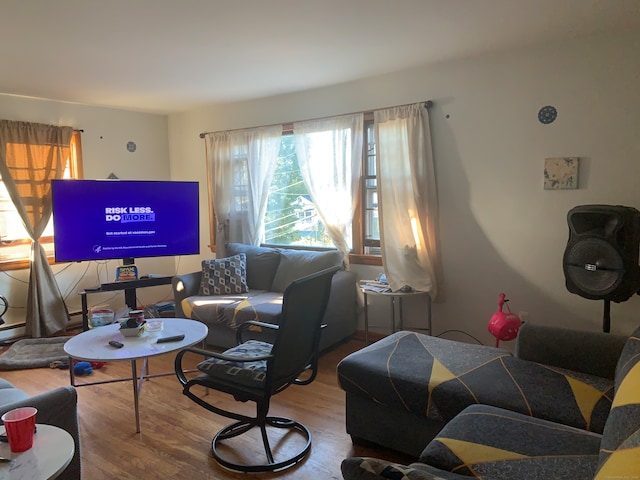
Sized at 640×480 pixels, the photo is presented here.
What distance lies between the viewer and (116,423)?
2.78 meters

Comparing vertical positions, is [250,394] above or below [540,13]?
below

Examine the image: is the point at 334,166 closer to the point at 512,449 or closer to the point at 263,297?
the point at 263,297

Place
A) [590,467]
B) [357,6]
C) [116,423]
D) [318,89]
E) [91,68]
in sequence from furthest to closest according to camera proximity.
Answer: [318,89]
[91,68]
[116,423]
[357,6]
[590,467]

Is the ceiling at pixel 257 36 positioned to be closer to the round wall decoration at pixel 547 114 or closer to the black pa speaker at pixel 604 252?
the round wall decoration at pixel 547 114

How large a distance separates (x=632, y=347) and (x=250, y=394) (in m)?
1.66

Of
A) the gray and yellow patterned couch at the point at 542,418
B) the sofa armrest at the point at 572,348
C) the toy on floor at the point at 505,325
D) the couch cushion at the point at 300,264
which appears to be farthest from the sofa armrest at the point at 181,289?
the sofa armrest at the point at 572,348

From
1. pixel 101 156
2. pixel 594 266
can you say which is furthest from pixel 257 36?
pixel 101 156

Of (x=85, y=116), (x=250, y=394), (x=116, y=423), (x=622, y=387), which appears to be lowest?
(x=116, y=423)

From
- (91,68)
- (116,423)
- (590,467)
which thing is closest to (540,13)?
(590,467)

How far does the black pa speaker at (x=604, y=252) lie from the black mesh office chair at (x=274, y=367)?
1.48 metres

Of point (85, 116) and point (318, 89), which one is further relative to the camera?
point (85, 116)

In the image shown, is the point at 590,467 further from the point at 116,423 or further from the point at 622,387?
the point at 116,423

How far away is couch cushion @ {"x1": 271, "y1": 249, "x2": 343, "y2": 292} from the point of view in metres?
4.18

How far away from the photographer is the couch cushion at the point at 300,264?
418cm
